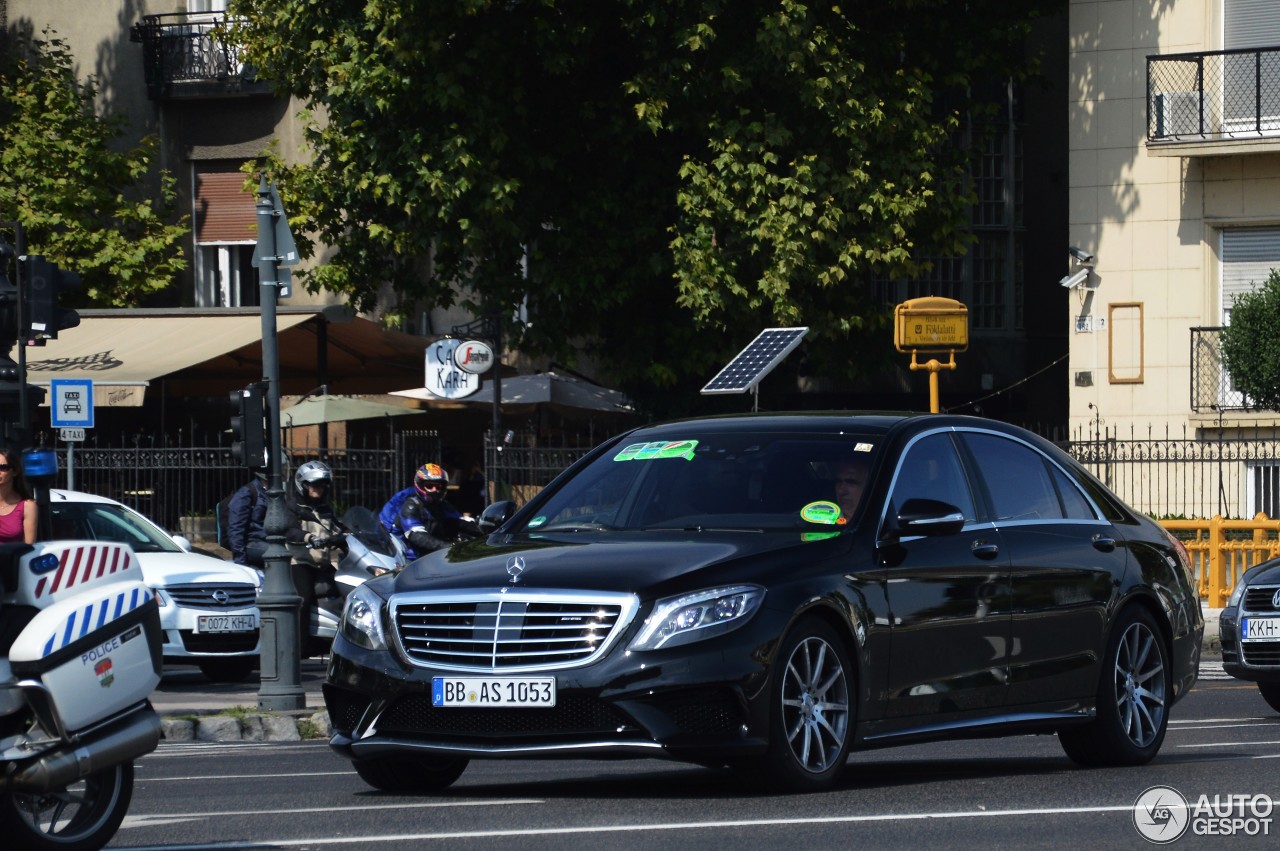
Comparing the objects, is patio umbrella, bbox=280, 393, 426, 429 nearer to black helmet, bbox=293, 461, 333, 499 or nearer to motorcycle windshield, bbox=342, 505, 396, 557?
motorcycle windshield, bbox=342, 505, 396, 557

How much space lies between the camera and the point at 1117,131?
31.0 meters

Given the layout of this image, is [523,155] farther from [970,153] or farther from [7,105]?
[7,105]

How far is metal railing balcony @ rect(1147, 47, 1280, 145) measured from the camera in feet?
96.4

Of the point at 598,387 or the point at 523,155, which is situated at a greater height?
the point at 523,155

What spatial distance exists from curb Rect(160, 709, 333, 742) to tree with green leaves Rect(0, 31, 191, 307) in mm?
20448

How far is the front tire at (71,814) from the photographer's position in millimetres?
7266

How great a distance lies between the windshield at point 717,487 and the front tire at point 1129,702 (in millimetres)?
1726

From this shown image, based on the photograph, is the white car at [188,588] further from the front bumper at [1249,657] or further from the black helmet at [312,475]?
the front bumper at [1249,657]

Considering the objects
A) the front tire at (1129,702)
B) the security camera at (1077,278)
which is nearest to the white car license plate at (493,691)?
the front tire at (1129,702)

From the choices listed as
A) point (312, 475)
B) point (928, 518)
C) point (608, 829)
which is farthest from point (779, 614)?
point (312, 475)

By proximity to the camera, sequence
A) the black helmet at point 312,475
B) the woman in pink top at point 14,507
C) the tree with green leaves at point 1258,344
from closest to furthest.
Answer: the woman in pink top at point 14,507, the black helmet at point 312,475, the tree with green leaves at point 1258,344

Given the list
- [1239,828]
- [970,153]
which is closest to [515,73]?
[970,153]

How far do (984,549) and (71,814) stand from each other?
13.8 ft

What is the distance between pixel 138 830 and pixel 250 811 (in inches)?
24.4
